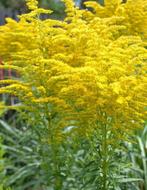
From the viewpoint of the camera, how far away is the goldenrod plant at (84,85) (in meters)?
3.54

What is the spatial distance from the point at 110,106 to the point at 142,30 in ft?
5.22

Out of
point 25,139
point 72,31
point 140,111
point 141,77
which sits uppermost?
point 72,31

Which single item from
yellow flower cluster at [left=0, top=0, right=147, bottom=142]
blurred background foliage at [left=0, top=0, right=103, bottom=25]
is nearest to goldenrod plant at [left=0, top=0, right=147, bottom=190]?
yellow flower cluster at [left=0, top=0, right=147, bottom=142]

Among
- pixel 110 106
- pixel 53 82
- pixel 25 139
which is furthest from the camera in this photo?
pixel 25 139

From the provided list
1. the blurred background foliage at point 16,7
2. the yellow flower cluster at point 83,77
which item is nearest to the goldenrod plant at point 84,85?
the yellow flower cluster at point 83,77

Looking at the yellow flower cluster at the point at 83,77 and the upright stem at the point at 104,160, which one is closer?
the yellow flower cluster at the point at 83,77

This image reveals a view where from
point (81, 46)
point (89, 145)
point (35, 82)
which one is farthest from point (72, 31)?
point (89, 145)

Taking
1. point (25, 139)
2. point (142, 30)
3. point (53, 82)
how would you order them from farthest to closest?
point (25, 139)
point (142, 30)
point (53, 82)

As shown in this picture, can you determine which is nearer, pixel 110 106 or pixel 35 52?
pixel 110 106

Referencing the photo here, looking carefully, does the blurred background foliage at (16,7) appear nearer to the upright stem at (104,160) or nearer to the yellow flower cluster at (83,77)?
the yellow flower cluster at (83,77)

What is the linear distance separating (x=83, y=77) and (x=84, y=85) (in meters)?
0.09

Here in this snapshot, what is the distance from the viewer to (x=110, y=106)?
3572 mm

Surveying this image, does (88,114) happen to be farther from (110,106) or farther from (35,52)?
(35,52)

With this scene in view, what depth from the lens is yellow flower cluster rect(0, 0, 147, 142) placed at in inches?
139
